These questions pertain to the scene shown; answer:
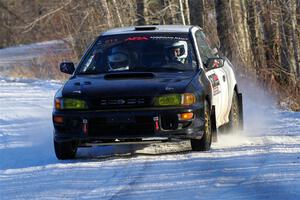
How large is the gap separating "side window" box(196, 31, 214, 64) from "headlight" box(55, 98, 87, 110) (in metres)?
1.87

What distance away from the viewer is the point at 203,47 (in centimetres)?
1053

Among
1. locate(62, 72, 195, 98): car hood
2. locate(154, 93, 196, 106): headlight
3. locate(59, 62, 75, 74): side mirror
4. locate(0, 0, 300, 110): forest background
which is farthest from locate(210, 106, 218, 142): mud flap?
locate(0, 0, 300, 110): forest background

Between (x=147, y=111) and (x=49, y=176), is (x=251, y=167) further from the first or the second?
(x=49, y=176)

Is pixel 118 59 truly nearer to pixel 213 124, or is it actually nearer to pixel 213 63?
pixel 213 63

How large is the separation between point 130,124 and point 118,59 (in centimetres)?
144

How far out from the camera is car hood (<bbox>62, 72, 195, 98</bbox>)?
8758 millimetres

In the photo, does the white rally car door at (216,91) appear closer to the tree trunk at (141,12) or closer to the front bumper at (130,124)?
the front bumper at (130,124)

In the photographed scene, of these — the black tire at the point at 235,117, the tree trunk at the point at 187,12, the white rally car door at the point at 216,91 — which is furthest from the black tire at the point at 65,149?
the tree trunk at the point at 187,12

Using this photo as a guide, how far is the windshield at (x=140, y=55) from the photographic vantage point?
9750 mm

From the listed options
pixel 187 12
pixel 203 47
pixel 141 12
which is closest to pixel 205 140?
pixel 203 47

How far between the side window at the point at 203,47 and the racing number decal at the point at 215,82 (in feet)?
0.73

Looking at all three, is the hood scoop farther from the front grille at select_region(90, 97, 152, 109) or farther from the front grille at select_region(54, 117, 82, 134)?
the front grille at select_region(54, 117, 82, 134)

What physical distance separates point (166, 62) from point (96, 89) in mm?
1205

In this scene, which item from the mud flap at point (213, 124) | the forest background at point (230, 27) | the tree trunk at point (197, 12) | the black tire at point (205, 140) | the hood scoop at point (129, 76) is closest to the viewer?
the black tire at point (205, 140)
